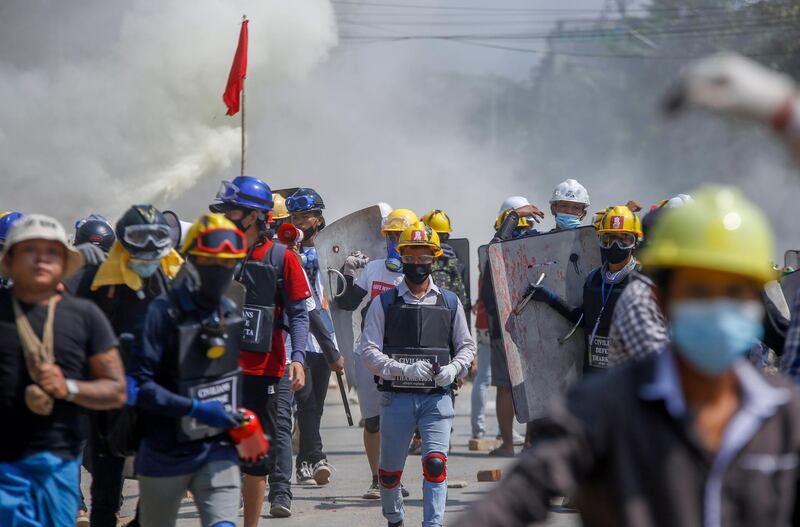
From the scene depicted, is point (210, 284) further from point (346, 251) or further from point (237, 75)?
point (237, 75)

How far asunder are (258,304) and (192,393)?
83.8 inches

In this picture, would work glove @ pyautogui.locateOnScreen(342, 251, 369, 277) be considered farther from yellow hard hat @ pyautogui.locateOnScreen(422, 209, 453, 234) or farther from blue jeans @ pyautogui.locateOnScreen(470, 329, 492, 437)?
blue jeans @ pyautogui.locateOnScreen(470, 329, 492, 437)

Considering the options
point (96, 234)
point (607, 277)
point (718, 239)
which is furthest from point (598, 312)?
point (718, 239)

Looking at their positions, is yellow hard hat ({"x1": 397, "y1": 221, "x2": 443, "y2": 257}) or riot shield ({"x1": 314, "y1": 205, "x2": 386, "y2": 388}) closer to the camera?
yellow hard hat ({"x1": 397, "y1": 221, "x2": 443, "y2": 257})

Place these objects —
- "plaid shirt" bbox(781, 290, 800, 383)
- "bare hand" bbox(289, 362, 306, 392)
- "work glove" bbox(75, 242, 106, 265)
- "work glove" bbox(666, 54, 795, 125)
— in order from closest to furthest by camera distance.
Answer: "work glove" bbox(666, 54, 795, 125)
"plaid shirt" bbox(781, 290, 800, 383)
"work glove" bbox(75, 242, 106, 265)
"bare hand" bbox(289, 362, 306, 392)

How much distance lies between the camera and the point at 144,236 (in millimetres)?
6133

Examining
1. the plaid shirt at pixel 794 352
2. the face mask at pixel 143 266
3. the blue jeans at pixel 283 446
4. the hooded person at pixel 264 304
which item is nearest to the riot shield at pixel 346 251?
the blue jeans at pixel 283 446

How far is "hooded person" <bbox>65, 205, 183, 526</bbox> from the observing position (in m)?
6.16

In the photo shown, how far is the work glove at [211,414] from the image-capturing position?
5.04 metres

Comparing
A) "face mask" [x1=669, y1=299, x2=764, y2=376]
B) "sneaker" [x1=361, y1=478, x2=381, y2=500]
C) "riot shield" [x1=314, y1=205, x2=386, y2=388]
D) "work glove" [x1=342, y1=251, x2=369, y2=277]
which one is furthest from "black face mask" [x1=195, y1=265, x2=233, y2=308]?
"work glove" [x1=342, y1=251, x2=369, y2=277]

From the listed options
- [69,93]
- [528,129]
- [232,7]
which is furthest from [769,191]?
[69,93]

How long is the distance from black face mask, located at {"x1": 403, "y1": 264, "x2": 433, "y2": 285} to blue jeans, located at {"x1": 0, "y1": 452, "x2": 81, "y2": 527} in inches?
122

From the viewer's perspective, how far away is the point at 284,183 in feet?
103

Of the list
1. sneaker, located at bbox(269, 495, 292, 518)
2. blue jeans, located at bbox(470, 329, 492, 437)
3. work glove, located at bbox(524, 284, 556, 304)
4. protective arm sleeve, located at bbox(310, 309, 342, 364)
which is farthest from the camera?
blue jeans, located at bbox(470, 329, 492, 437)
